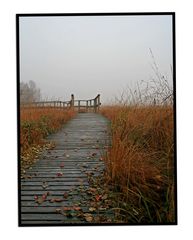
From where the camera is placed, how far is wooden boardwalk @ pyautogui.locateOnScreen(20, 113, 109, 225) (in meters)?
2.17

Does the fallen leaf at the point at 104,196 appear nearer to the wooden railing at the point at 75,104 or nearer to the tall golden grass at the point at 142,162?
the tall golden grass at the point at 142,162

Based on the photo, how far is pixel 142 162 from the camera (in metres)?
2.22

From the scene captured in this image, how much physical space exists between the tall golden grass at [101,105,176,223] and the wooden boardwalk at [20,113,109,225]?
3.5 inches

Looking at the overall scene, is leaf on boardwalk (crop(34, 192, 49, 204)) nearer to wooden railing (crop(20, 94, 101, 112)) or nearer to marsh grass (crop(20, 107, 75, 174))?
marsh grass (crop(20, 107, 75, 174))

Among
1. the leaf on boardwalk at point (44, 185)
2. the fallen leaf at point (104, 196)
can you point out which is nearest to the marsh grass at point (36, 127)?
the leaf on boardwalk at point (44, 185)

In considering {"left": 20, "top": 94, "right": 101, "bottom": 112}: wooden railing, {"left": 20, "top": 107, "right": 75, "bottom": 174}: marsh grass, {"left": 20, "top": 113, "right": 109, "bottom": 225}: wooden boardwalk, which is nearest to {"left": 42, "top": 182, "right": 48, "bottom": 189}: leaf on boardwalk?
{"left": 20, "top": 113, "right": 109, "bottom": 225}: wooden boardwalk

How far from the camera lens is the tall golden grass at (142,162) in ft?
7.12

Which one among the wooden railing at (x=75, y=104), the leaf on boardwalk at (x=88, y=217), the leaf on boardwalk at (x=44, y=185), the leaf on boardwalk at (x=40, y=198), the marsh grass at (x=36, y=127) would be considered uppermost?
the wooden railing at (x=75, y=104)

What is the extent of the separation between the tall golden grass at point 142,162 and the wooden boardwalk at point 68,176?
Result: 88 millimetres

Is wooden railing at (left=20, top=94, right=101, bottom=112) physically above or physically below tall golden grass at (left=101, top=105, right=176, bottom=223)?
above
